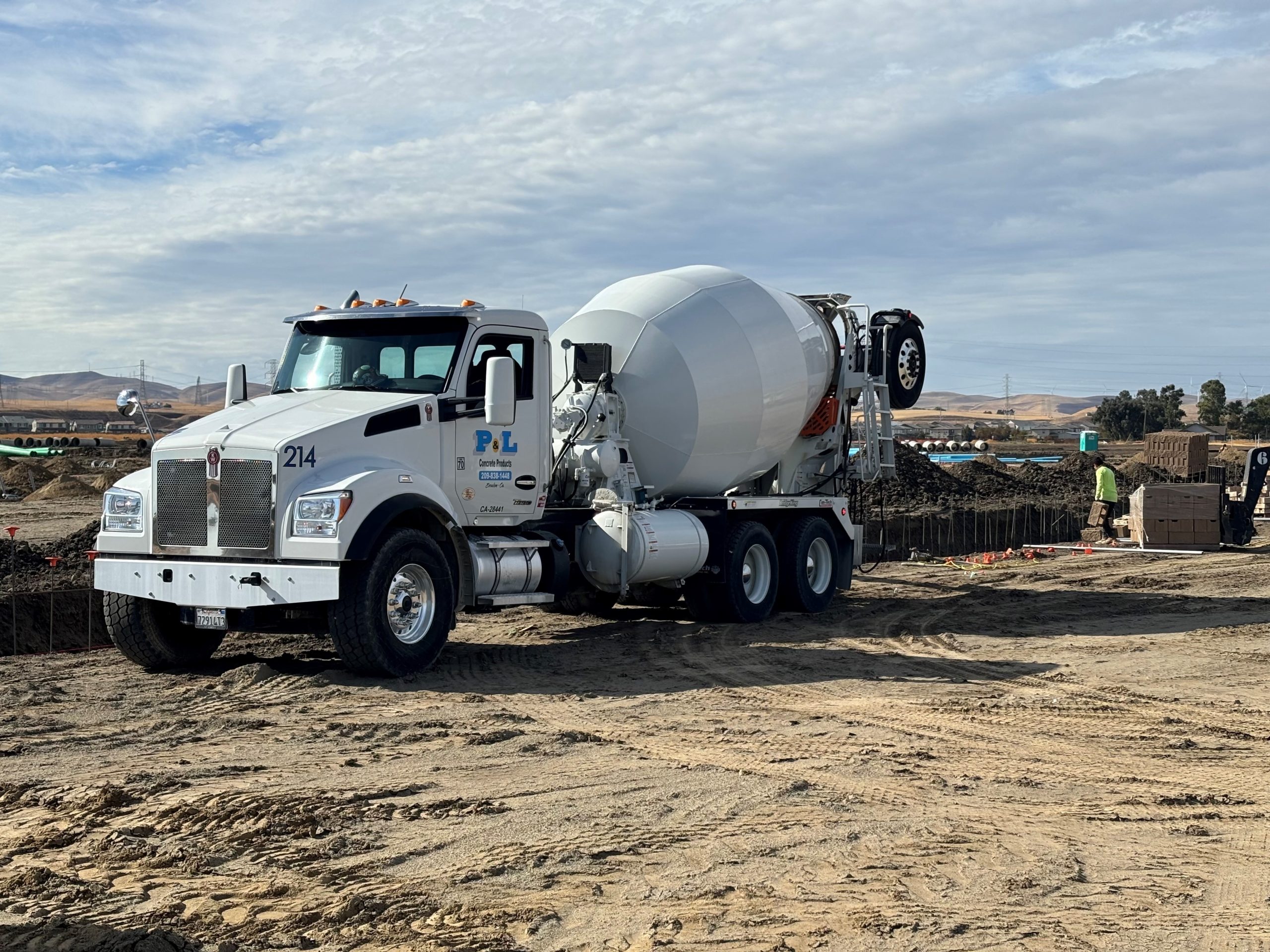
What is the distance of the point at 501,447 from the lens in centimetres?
1275

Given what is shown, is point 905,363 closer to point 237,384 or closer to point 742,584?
point 742,584

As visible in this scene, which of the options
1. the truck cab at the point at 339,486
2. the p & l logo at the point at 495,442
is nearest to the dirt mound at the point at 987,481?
the p & l logo at the point at 495,442

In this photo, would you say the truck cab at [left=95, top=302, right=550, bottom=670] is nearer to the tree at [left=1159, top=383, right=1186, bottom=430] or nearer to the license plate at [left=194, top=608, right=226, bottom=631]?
the license plate at [left=194, top=608, right=226, bottom=631]

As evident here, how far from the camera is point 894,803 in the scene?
7.34 meters

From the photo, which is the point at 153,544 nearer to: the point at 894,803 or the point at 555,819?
the point at 555,819

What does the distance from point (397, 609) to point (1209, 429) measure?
3350 inches

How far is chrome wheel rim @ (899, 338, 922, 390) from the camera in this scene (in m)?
18.8

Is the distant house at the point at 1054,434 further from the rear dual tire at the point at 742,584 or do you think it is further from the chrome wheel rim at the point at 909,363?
the rear dual tire at the point at 742,584

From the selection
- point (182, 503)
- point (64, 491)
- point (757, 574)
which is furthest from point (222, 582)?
point (64, 491)

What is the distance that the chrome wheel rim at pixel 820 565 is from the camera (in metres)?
17.3

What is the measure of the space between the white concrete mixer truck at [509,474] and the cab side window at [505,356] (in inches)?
1.0

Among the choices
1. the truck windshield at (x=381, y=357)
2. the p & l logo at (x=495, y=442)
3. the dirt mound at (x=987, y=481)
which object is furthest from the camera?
the dirt mound at (x=987, y=481)

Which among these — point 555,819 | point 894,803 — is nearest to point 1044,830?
point 894,803

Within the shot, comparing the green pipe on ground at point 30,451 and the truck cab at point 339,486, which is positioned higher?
the green pipe on ground at point 30,451
